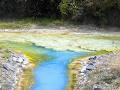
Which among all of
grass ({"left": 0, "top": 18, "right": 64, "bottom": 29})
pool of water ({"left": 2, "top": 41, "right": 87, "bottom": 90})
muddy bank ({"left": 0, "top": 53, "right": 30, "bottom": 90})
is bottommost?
grass ({"left": 0, "top": 18, "right": 64, "bottom": 29})

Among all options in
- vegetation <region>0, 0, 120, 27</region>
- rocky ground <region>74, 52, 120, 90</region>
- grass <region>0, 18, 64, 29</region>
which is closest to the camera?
rocky ground <region>74, 52, 120, 90</region>

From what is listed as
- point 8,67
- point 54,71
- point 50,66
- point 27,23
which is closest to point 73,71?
point 54,71

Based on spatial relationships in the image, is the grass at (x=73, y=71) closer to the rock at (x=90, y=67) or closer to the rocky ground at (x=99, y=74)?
the rocky ground at (x=99, y=74)

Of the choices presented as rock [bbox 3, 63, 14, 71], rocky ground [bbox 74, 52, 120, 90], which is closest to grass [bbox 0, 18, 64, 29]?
rocky ground [bbox 74, 52, 120, 90]

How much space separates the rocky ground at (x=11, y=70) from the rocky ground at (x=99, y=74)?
15.1 feet

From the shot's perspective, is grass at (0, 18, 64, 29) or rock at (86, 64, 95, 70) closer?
rock at (86, 64, 95, 70)

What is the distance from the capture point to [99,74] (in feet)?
100

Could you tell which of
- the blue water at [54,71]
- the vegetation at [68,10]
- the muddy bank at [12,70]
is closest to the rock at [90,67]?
the blue water at [54,71]

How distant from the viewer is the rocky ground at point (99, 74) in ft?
92.3

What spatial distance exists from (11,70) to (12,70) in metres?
0.14

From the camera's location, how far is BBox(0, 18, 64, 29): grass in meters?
58.2

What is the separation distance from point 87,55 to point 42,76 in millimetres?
8310

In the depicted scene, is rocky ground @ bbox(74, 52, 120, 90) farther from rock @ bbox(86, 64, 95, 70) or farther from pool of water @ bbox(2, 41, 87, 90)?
pool of water @ bbox(2, 41, 87, 90)

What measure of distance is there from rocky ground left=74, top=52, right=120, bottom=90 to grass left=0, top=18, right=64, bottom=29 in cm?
2275
